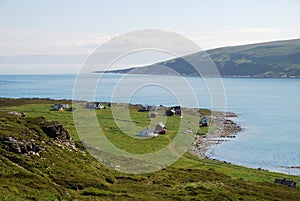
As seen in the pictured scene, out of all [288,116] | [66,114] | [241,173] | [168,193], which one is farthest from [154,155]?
[288,116]

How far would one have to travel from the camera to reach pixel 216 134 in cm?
10756

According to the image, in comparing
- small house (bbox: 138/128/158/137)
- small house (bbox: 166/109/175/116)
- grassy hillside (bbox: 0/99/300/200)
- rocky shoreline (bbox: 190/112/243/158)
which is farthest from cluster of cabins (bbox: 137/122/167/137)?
small house (bbox: 166/109/175/116)

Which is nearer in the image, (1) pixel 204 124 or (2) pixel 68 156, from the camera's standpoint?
(2) pixel 68 156

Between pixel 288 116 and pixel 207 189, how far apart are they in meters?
119

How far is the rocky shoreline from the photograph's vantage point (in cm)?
8688

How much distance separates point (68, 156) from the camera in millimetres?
43438

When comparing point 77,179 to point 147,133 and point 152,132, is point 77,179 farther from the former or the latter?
point 152,132

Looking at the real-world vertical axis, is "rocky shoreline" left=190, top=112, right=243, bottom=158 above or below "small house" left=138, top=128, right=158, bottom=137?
below

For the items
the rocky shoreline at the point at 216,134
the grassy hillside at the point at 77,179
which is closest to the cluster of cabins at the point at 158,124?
the rocky shoreline at the point at 216,134

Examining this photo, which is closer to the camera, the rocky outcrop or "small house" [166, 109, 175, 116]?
the rocky outcrop

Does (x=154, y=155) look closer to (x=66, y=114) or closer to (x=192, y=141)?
(x=192, y=141)

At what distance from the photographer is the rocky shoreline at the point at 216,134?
8688cm

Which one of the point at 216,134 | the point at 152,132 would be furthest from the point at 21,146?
the point at 216,134

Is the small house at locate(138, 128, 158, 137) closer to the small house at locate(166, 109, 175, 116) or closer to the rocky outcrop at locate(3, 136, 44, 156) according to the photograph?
the small house at locate(166, 109, 175, 116)
